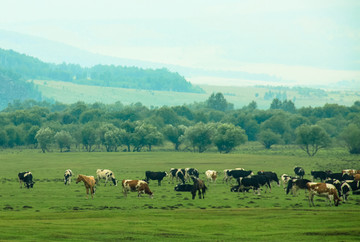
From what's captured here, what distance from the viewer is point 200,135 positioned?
13362 cm

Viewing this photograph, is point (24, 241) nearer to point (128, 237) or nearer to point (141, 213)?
point (128, 237)

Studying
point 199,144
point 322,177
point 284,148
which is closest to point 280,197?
point 322,177

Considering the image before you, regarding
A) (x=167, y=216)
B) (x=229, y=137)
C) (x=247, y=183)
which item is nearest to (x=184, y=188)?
(x=247, y=183)

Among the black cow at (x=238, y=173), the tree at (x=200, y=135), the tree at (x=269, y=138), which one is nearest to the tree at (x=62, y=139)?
the tree at (x=200, y=135)

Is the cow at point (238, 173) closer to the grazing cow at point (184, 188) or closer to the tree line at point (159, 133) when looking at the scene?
the grazing cow at point (184, 188)

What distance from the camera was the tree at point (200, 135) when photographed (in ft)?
437

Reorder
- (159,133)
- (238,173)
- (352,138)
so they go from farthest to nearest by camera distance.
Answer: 1. (159,133)
2. (352,138)
3. (238,173)

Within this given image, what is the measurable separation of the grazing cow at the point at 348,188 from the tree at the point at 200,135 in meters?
82.2

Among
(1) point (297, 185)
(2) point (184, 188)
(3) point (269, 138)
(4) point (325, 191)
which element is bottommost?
(2) point (184, 188)

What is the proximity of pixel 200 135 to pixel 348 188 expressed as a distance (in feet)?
285

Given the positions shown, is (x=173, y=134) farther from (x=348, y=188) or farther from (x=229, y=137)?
(x=348, y=188)

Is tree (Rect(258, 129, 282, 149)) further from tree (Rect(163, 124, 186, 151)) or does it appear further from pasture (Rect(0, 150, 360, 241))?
pasture (Rect(0, 150, 360, 241))

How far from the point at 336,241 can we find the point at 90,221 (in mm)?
14514

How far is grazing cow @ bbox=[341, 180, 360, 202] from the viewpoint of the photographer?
4722 centimetres
